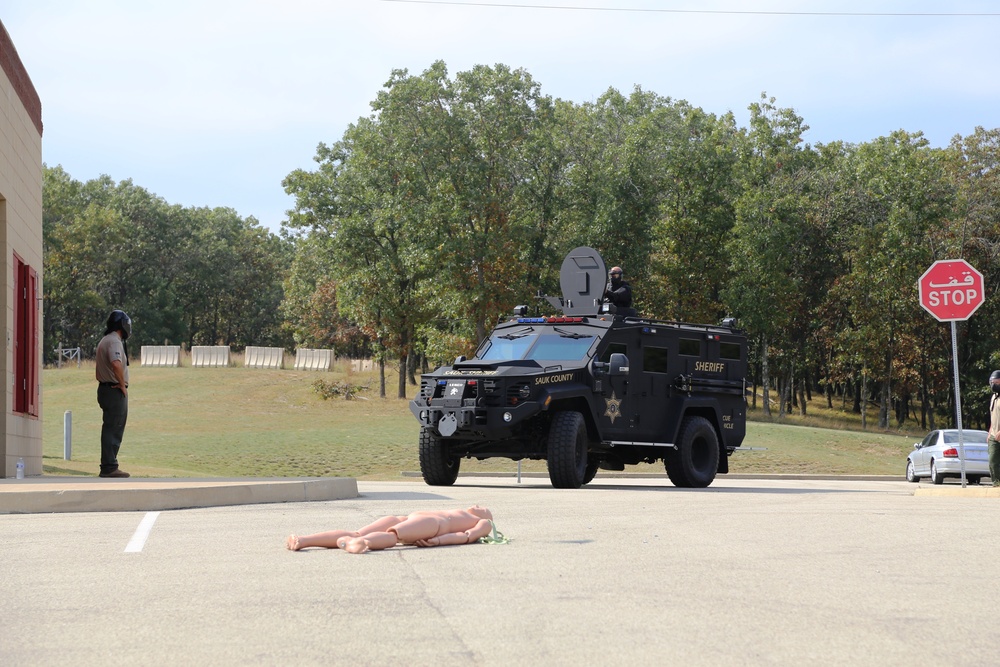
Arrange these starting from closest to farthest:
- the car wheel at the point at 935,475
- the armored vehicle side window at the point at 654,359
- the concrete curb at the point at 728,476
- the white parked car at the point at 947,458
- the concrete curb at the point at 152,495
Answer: the concrete curb at the point at 152,495, the armored vehicle side window at the point at 654,359, the concrete curb at the point at 728,476, the white parked car at the point at 947,458, the car wheel at the point at 935,475

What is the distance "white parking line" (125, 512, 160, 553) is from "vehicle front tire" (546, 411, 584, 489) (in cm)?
599

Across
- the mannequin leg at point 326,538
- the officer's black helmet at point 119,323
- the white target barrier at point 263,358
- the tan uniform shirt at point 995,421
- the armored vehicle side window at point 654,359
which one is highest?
the white target barrier at point 263,358

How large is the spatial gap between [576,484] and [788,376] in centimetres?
5294

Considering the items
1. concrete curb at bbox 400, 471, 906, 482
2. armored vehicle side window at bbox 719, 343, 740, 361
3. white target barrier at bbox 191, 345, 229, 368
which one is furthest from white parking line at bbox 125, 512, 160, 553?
white target barrier at bbox 191, 345, 229, 368

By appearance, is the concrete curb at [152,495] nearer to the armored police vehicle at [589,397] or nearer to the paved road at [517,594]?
the paved road at [517,594]

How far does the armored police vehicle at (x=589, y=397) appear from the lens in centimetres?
1712

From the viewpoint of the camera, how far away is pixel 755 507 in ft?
45.9

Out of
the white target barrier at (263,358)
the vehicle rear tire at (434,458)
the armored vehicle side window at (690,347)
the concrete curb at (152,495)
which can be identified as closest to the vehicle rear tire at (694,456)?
the armored vehicle side window at (690,347)

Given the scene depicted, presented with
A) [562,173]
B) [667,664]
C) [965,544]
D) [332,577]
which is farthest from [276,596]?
[562,173]

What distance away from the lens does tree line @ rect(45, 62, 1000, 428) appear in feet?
174

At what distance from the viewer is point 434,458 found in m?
18.2

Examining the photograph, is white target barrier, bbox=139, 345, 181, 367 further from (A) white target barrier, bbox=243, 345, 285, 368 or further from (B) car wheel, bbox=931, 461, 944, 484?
(B) car wheel, bbox=931, 461, 944, 484

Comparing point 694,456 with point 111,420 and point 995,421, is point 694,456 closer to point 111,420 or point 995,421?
point 995,421

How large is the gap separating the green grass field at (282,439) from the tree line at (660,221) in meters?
5.09
